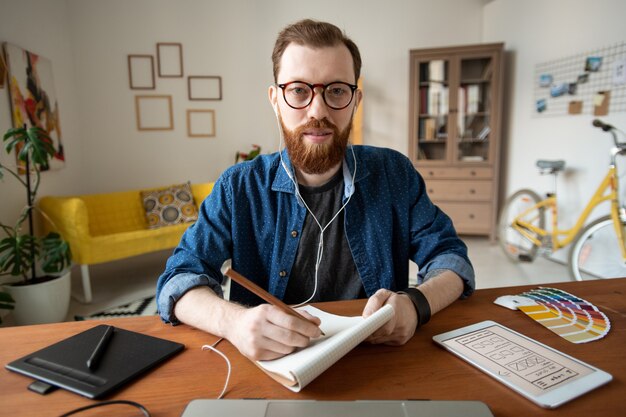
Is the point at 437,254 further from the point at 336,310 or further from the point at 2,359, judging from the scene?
the point at 2,359

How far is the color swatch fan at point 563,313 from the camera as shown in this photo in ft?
2.50

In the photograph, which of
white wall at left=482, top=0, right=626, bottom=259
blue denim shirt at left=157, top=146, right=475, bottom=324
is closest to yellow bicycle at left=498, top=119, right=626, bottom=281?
white wall at left=482, top=0, right=626, bottom=259

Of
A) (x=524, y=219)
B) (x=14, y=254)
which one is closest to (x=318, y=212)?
(x=14, y=254)

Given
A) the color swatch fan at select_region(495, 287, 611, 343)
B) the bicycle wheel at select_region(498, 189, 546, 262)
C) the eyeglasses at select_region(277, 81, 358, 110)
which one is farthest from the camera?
the bicycle wheel at select_region(498, 189, 546, 262)

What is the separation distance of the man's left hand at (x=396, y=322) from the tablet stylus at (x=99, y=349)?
18.8 inches

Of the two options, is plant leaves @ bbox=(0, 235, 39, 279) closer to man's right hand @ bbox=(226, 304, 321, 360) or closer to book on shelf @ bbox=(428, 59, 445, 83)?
man's right hand @ bbox=(226, 304, 321, 360)

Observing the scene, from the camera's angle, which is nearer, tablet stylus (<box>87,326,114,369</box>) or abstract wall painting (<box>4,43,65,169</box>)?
tablet stylus (<box>87,326,114,369</box>)

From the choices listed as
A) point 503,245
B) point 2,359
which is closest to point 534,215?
point 503,245

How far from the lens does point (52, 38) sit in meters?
3.75

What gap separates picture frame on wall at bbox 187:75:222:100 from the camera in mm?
4441

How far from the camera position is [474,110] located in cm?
435

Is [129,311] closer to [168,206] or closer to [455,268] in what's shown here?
[168,206]

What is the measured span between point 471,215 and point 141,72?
3949mm

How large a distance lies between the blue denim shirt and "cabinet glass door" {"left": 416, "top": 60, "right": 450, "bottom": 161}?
3.47m
